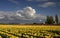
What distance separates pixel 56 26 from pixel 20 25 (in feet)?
35.9

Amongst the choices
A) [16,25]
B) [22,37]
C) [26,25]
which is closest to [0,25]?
[16,25]

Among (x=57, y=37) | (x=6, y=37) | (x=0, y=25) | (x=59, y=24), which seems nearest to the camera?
(x=6, y=37)

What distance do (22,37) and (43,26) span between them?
61.8 feet

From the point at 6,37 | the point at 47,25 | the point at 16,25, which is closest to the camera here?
the point at 6,37

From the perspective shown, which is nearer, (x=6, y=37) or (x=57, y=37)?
(x=6, y=37)

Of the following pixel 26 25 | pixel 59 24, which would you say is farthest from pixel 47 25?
pixel 26 25

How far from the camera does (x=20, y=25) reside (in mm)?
46969

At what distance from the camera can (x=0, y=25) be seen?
171 ft

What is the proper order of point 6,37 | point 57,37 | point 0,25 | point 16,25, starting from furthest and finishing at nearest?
point 0,25 → point 16,25 → point 57,37 → point 6,37

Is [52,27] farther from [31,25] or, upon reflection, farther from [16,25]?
[16,25]

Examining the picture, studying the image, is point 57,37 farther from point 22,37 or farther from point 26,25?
point 26,25

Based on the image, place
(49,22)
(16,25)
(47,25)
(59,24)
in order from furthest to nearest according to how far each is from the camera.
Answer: (16,25) → (49,22) → (47,25) → (59,24)

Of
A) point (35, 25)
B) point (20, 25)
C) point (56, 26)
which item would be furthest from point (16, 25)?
point (56, 26)

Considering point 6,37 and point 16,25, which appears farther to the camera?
point 16,25
